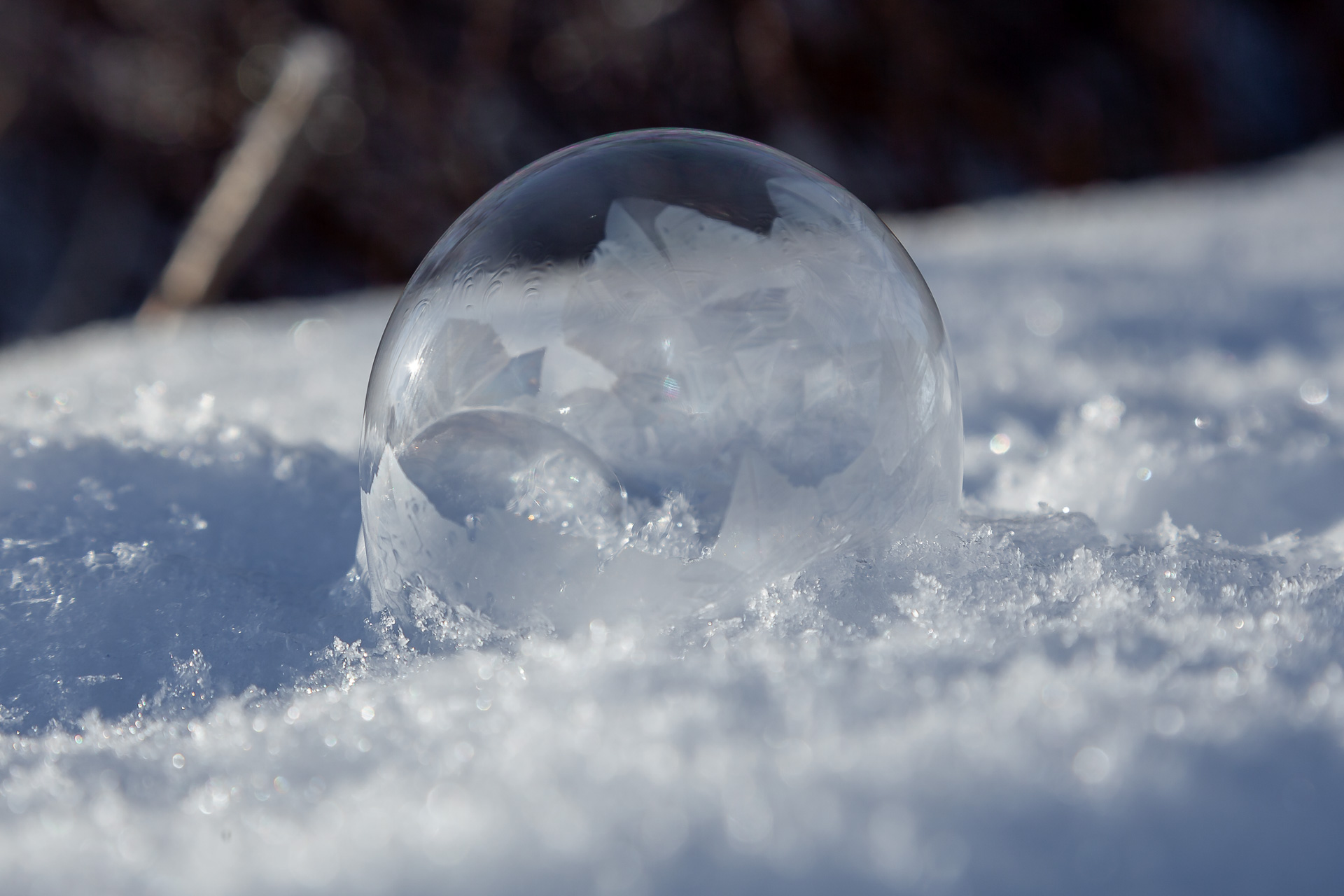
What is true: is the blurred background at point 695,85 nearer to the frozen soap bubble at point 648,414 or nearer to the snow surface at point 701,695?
the snow surface at point 701,695

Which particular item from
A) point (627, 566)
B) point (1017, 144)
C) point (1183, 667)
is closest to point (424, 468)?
point (627, 566)

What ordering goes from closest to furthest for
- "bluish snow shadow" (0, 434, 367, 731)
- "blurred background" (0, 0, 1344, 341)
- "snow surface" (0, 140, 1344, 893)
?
"snow surface" (0, 140, 1344, 893)
"bluish snow shadow" (0, 434, 367, 731)
"blurred background" (0, 0, 1344, 341)

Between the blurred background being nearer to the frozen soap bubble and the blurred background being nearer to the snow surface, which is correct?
the snow surface

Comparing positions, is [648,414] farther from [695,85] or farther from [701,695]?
[695,85]

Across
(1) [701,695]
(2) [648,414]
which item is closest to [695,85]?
(2) [648,414]

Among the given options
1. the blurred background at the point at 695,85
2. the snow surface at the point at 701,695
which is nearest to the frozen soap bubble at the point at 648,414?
the snow surface at the point at 701,695

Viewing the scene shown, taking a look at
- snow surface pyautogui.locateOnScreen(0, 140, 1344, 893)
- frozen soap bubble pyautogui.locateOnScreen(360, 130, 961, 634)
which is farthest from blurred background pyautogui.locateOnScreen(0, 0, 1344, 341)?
frozen soap bubble pyautogui.locateOnScreen(360, 130, 961, 634)
